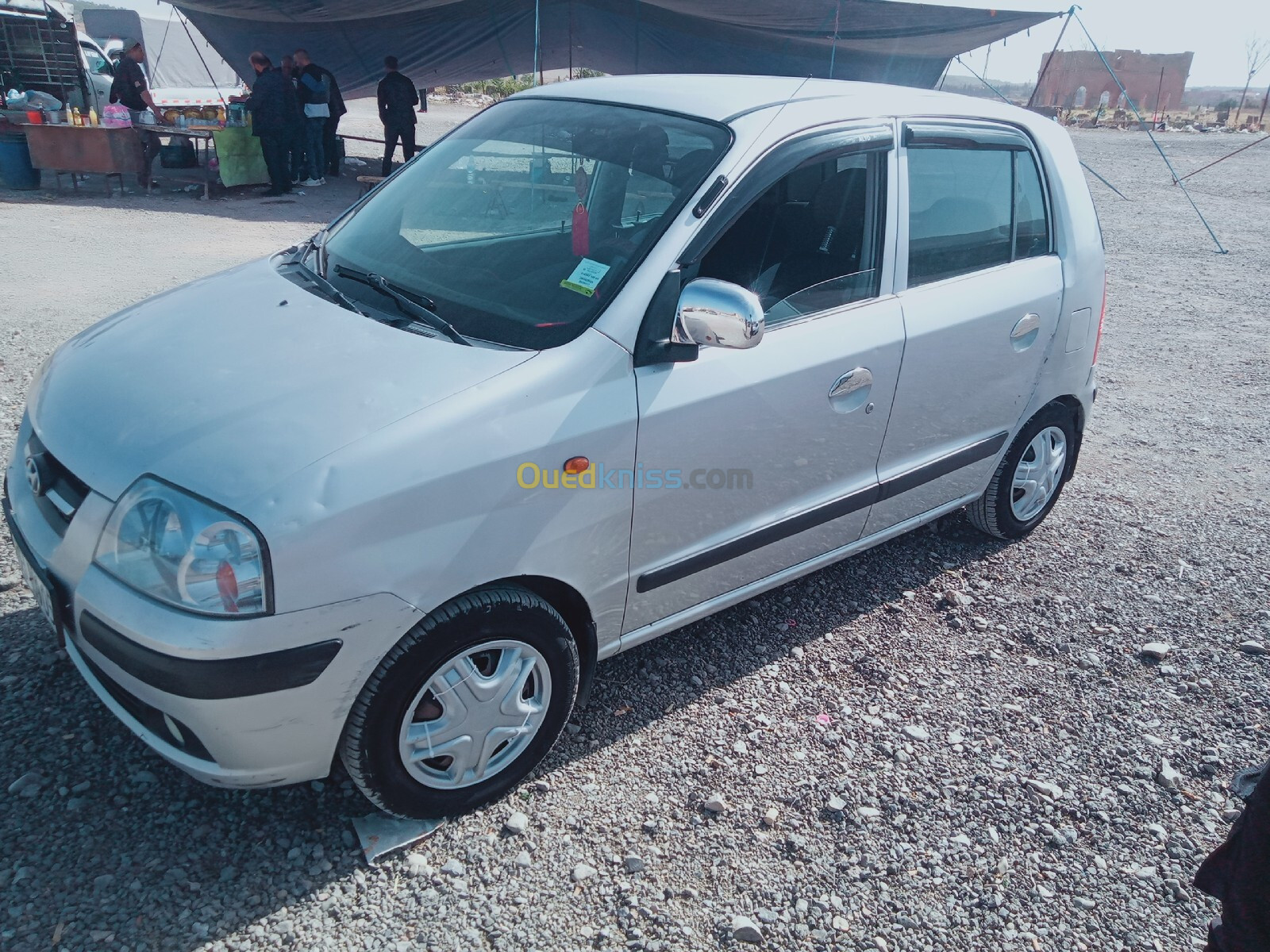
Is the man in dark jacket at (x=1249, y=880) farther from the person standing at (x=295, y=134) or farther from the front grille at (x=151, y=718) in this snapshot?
the person standing at (x=295, y=134)

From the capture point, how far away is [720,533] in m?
2.87

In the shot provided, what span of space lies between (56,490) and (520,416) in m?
1.19

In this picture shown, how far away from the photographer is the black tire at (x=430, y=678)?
223 centimetres

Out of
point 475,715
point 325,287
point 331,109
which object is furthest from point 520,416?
point 331,109

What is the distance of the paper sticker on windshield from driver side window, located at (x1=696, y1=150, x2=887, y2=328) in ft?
1.07

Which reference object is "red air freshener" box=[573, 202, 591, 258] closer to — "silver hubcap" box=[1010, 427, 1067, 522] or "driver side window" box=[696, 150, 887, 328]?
"driver side window" box=[696, 150, 887, 328]

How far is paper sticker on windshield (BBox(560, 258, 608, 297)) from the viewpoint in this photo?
262 centimetres

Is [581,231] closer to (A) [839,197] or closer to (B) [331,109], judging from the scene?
(A) [839,197]

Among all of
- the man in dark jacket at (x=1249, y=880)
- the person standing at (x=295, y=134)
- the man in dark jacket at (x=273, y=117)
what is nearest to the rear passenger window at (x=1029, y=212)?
the man in dark jacket at (x=1249, y=880)

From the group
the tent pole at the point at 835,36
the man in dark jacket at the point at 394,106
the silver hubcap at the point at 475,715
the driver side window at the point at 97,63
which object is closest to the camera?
the silver hubcap at the point at 475,715

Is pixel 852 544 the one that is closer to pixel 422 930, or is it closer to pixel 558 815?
pixel 558 815

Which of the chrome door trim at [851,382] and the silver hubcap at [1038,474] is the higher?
the chrome door trim at [851,382]

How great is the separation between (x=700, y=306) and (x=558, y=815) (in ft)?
4.79

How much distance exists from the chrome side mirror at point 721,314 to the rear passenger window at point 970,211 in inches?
43.1
